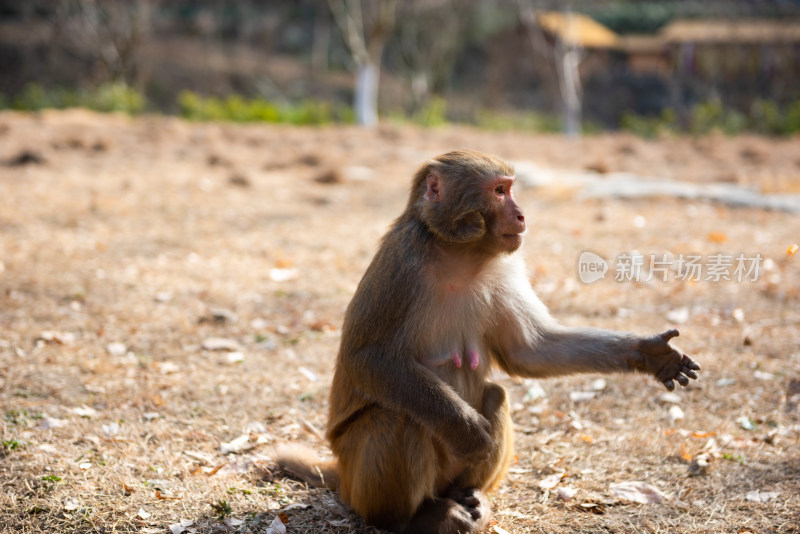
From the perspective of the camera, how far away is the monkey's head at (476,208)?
3301 millimetres

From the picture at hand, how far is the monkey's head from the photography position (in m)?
3.30

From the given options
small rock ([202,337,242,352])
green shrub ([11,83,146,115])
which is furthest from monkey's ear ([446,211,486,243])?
green shrub ([11,83,146,115])

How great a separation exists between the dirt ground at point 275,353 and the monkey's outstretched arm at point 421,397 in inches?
23.3

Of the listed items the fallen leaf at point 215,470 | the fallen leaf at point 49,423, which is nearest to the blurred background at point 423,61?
the fallen leaf at point 49,423

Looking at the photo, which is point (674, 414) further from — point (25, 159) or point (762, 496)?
point (25, 159)

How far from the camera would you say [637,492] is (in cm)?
388

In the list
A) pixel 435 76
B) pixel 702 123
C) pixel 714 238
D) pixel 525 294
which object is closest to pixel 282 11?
pixel 435 76

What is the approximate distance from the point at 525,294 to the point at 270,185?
7817 mm

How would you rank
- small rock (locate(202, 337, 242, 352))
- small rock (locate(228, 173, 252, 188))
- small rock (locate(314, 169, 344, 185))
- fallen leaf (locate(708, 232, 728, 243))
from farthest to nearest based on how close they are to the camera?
small rock (locate(314, 169, 344, 185)), small rock (locate(228, 173, 252, 188)), fallen leaf (locate(708, 232, 728, 243)), small rock (locate(202, 337, 242, 352))

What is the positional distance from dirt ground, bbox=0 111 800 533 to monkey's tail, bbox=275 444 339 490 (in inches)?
2.5

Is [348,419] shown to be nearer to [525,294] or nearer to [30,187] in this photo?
[525,294]

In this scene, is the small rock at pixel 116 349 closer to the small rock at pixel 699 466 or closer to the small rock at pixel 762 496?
the small rock at pixel 699 466

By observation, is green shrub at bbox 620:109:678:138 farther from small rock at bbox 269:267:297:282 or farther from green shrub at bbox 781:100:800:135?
small rock at bbox 269:267:297:282

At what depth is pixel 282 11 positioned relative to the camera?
35156 millimetres
